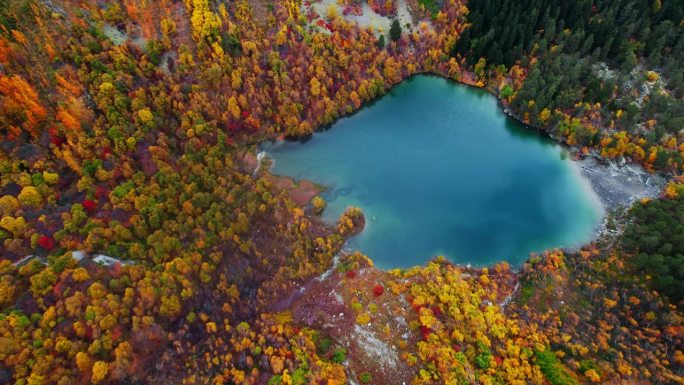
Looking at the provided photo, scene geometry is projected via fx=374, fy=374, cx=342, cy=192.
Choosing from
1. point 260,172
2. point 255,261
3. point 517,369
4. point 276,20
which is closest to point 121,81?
point 260,172

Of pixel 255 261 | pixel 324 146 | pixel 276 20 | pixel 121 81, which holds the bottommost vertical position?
pixel 255 261

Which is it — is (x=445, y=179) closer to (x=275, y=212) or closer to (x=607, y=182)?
(x=607, y=182)

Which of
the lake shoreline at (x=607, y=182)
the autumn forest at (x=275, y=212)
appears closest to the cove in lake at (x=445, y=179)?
the lake shoreline at (x=607, y=182)

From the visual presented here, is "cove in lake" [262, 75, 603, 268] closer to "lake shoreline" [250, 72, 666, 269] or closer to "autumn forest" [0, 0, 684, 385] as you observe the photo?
"lake shoreline" [250, 72, 666, 269]

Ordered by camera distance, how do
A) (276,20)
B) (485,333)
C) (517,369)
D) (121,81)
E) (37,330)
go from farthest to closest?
(276,20), (121,81), (485,333), (517,369), (37,330)

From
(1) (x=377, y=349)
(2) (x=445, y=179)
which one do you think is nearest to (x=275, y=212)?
(1) (x=377, y=349)

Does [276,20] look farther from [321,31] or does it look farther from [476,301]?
[476,301]

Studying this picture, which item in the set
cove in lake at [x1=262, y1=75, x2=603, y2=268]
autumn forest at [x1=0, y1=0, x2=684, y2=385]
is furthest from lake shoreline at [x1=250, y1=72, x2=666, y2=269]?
cove in lake at [x1=262, y1=75, x2=603, y2=268]

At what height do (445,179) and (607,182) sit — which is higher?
(607,182)

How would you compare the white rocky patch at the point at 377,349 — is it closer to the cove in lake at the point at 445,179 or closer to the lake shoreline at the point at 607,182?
the cove in lake at the point at 445,179
